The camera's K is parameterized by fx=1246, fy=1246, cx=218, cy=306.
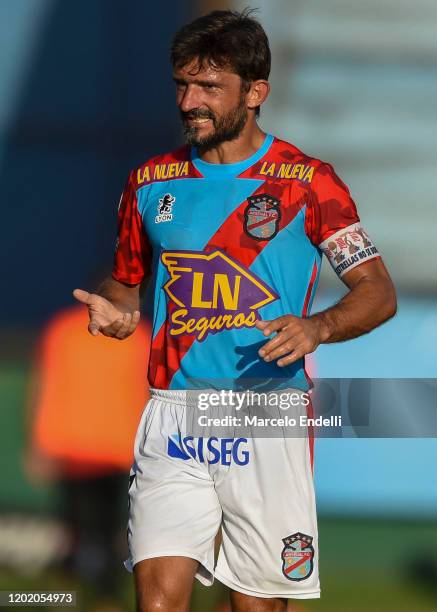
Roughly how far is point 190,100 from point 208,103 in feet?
0.23

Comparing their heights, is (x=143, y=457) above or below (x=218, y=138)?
below

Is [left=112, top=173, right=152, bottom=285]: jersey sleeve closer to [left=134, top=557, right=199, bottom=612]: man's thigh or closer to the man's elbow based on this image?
the man's elbow

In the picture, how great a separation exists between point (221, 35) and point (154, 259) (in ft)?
2.59

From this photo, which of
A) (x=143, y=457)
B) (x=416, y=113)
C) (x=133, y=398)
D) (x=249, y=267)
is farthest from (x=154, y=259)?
(x=416, y=113)

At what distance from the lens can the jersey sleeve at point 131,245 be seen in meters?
4.36

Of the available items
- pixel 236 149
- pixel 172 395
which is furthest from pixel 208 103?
pixel 172 395

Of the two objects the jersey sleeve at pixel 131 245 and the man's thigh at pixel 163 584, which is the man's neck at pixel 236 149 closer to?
the jersey sleeve at pixel 131 245

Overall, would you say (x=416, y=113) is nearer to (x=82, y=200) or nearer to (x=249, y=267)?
(x=82, y=200)

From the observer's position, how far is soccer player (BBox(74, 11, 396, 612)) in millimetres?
3973

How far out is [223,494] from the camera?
4.02 metres

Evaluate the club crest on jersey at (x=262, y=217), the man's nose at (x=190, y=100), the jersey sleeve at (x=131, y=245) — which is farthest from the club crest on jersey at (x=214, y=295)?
the man's nose at (x=190, y=100)

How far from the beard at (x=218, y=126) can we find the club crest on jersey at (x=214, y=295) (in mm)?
379

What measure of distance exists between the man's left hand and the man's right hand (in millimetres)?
586

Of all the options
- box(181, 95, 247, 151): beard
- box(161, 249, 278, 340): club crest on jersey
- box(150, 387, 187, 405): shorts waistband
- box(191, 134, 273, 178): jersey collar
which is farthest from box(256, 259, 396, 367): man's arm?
box(181, 95, 247, 151): beard
